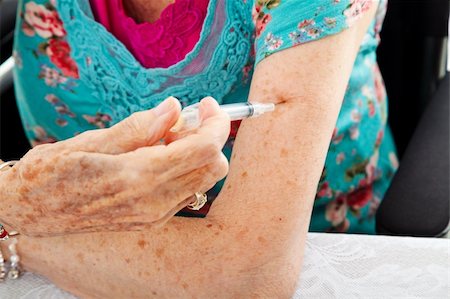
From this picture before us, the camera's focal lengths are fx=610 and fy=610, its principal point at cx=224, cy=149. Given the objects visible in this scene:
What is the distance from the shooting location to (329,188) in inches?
51.1

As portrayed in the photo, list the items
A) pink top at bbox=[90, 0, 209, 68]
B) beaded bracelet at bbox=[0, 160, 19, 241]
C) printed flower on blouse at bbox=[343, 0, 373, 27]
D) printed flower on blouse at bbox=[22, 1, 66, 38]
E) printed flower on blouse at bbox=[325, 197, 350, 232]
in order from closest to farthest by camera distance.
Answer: beaded bracelet at bbox=[0, 160, 19, 241] → printed flower on blouse at bbox=[343, 0, 373, 27] → pink top at bbox=[90, 0, 209, 68] → printed flower on blouse at bbox=[22, 1, 66, 38] → printed flower on blouse at bbox=[325, 197, 350, 232]

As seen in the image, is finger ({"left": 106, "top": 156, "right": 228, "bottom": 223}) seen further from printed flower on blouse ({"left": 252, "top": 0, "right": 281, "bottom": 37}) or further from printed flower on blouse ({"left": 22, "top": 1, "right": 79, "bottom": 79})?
printed flower on blouse ({"left": 22, "top": 1, "right": 79, "bottom": 79})

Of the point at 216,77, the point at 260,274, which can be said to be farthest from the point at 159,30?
the point at 260,274

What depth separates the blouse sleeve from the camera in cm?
87

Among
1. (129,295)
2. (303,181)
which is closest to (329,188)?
(303,181)

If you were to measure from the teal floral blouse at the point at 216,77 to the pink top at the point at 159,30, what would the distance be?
2cm

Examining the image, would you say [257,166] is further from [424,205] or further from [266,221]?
[424,205]

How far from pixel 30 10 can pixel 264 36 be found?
0.54 meters

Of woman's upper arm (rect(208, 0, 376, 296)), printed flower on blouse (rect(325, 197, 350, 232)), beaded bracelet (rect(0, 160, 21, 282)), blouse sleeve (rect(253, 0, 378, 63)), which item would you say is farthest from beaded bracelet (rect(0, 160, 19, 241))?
printed flower on blouse (rect(325, 197, 350, 232))

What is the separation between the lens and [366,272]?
A: 2.75ft

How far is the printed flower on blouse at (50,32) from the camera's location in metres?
1.19

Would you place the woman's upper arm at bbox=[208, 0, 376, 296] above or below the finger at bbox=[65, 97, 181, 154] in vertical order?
below

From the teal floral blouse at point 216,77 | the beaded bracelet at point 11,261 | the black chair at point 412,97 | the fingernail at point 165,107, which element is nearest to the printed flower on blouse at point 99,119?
the teal floral blouse at point 216,77

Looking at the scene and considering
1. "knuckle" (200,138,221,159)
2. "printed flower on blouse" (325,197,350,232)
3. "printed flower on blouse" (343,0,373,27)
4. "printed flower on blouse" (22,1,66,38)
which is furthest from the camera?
"printed flower on blouse" (325,197,350,232)
